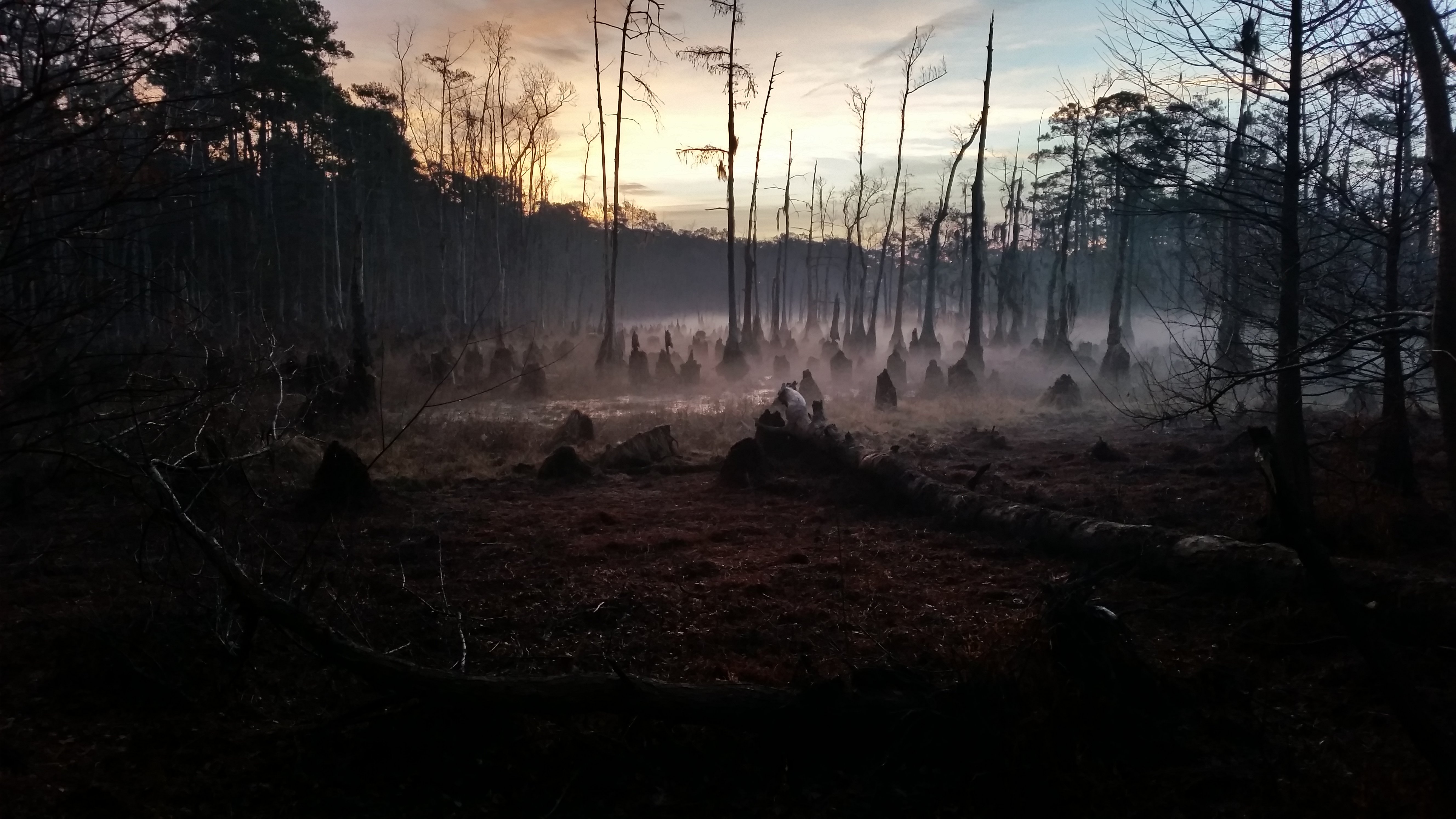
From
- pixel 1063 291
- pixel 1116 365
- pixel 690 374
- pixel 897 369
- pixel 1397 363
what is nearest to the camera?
pixel 1397 363

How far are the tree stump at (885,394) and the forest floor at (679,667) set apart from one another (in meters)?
10.5

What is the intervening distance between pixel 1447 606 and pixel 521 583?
5994 mm

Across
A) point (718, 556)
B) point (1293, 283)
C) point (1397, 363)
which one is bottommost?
point (718, 556)

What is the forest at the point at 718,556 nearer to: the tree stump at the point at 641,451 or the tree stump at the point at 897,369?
the tree stump at the point at 641,451

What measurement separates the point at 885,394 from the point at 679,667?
50.1ft

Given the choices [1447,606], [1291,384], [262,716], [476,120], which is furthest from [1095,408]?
[476,120]

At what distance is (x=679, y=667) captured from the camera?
4609 mm

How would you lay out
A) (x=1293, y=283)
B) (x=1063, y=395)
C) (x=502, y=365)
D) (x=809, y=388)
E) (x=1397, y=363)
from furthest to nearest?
(x=502, y=365), (x=1063, y=395), (x=809, y=388), (x=1397, y=363), (x=1293, y=283)

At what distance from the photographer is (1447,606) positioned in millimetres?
4285

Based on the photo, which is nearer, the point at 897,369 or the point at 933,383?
the point at 933,383

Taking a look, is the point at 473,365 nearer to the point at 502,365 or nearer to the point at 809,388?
the point at 502,365

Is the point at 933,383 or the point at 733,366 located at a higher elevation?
the point at 733,366

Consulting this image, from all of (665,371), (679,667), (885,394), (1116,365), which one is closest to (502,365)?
(665,371)

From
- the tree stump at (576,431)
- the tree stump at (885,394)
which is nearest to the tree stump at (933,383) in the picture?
the tree stump at (885,394)
